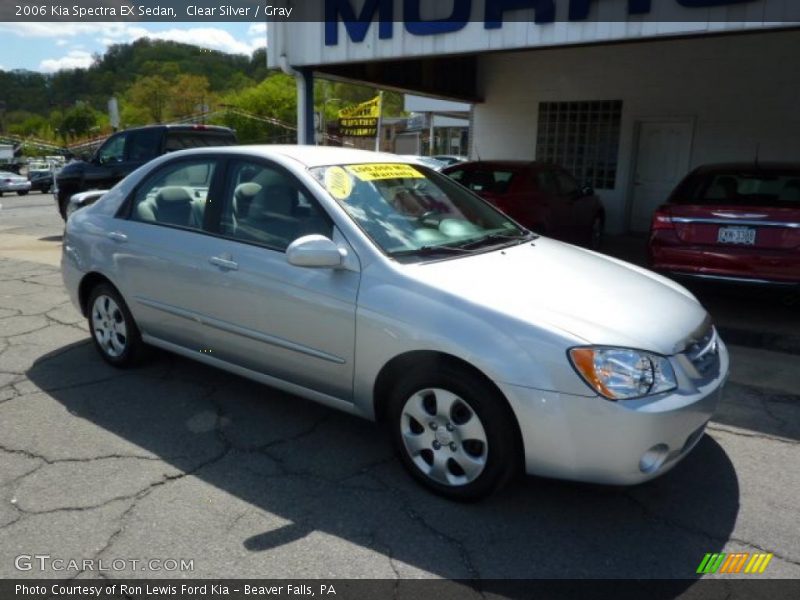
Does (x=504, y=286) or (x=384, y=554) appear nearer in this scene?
(x=384, y=554)

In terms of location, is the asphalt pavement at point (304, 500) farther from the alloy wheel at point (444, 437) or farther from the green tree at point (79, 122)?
the green tree at point (79, 122)

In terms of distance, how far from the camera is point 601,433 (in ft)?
8.56

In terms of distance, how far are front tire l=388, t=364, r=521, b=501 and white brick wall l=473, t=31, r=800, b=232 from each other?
9.35 m

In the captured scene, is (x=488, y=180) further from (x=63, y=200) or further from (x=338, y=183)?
(x=63, y=200)

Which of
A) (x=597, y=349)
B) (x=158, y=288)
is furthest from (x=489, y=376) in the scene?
(x=158, y=288)

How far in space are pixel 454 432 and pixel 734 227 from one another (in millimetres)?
3966

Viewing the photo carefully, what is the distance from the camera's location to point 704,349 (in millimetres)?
3088

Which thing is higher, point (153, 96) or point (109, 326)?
point (153, 96)

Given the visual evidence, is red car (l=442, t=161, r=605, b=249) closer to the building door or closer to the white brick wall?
the building door

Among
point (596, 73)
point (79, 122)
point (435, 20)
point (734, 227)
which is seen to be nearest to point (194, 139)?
point (435, 20)

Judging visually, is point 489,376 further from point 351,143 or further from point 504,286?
point 351,143

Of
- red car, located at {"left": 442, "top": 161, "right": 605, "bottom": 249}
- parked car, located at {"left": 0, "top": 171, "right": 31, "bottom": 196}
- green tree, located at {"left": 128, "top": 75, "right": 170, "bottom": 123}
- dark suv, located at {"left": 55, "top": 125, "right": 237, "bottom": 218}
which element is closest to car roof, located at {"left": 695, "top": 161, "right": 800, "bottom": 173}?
red car, located at {"left": 442, "top": 161, "right": 605, "bottom": 249}

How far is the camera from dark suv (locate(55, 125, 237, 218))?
418 inches

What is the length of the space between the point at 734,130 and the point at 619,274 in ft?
27.8
